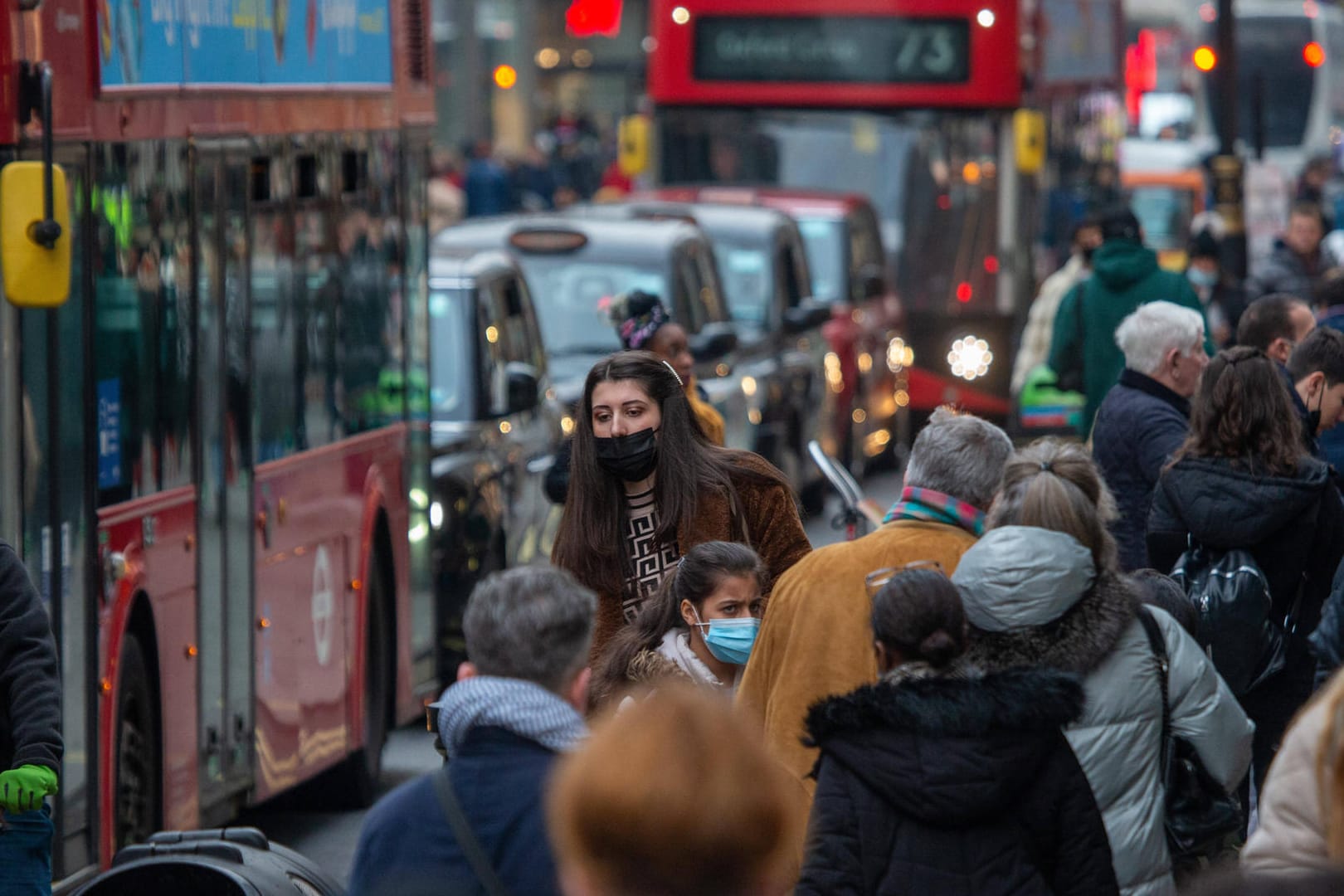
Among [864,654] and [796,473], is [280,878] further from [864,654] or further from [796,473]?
[796,473]

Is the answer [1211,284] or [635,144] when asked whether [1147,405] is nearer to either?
[1211,284]

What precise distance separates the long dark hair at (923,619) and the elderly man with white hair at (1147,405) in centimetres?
357

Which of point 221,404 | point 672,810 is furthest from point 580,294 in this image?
point 672,810

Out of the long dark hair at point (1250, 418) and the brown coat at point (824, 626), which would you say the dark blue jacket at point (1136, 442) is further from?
the brown coat at point (824, 626)

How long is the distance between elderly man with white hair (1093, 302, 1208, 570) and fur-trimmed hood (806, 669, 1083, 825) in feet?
12.0

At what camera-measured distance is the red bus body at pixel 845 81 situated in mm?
21234

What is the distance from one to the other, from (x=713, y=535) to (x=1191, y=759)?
1611mm

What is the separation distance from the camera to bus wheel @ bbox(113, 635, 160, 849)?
8.16 m

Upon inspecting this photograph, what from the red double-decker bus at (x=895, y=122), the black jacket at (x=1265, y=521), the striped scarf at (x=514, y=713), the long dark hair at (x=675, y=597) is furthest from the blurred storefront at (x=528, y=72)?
the striped scarf at (x=514, y=713)

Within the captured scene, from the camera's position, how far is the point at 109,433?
7988mm

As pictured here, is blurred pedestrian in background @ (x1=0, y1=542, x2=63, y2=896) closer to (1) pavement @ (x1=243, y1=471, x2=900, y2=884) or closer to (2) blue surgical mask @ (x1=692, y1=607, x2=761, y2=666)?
(2) blue surgical mask @ (x1=692, y1=607, x2=761, y2=666)

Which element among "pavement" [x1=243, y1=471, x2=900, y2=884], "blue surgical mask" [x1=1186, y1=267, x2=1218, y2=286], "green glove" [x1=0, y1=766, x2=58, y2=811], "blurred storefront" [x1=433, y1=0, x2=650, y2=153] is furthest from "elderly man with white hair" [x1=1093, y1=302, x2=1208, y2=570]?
"blurred storefront" [x1=433, y1=0, x2=650, y2=153]

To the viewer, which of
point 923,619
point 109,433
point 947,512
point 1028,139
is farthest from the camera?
point 1028,139

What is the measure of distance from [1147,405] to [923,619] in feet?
12.3
